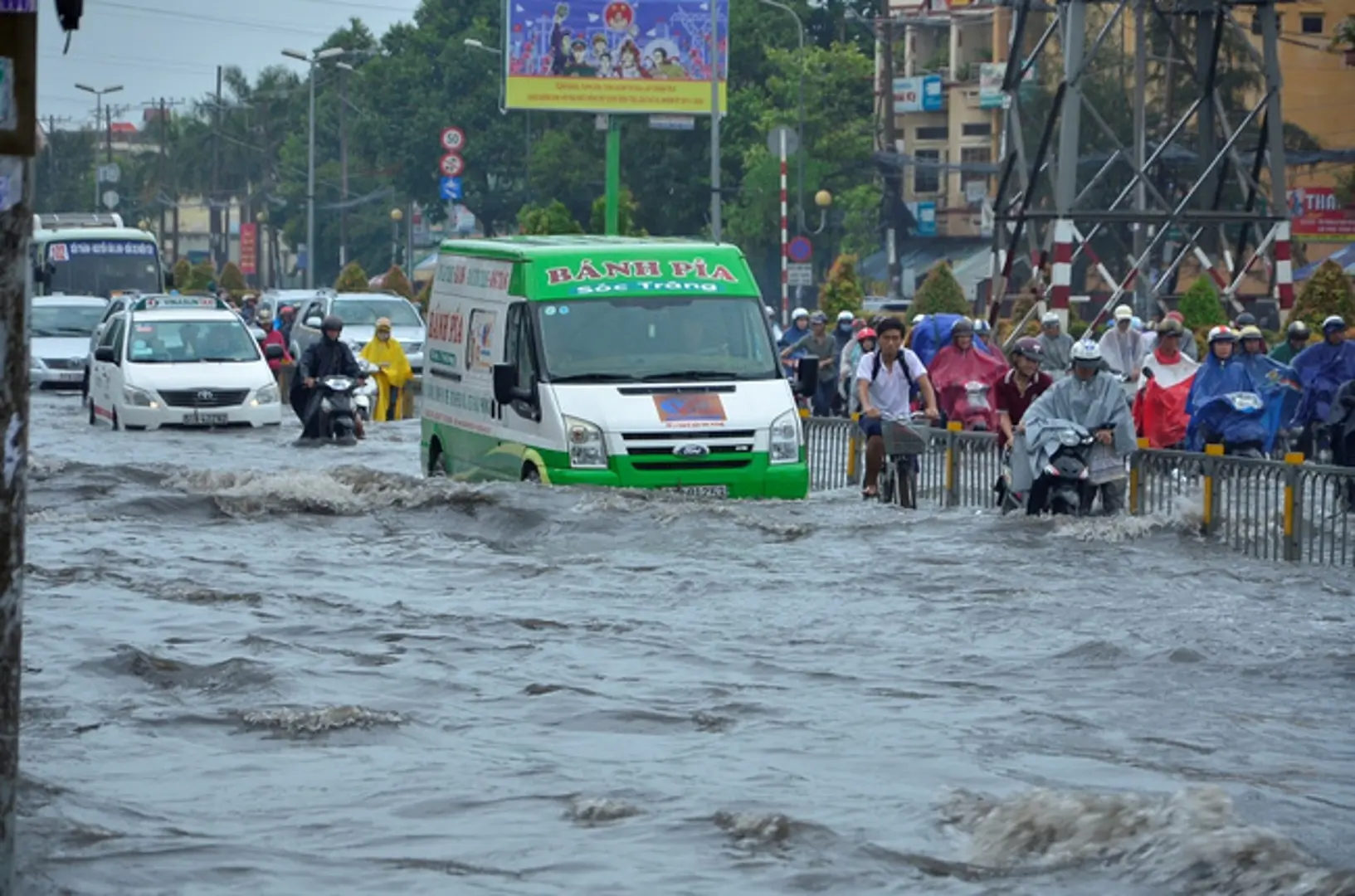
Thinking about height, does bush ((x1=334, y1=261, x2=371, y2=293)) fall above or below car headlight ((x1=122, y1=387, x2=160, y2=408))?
above

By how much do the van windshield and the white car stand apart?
66.1ft

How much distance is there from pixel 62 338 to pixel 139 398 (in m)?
11.4

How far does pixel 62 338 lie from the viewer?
37844 mm

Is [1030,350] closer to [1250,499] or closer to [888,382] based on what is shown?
[888,382]

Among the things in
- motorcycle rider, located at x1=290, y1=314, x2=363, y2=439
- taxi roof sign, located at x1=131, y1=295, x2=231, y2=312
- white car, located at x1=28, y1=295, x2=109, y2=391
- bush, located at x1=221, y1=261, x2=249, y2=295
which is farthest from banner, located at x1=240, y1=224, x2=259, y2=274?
A: motorcycle rider, located at x1=290, y1=314, x2=363, y2=439

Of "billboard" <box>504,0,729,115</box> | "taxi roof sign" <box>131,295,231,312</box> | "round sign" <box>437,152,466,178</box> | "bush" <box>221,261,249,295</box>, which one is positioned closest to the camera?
"taxi roof sign" <box>131,295,231,312</box>

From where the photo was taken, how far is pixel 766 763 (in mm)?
8812

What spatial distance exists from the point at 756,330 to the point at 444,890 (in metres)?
10.6

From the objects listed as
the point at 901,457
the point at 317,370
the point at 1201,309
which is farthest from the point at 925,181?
the point at 901,457

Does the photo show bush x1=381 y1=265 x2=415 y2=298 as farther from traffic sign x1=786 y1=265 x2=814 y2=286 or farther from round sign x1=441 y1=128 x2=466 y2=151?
round sign x1=441 y1=128 x2=466 y2=151

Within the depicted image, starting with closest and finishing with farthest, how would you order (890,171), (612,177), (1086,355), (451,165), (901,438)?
(1086,355) → (901,438) → (612,177) → (890,171) → (451,165)

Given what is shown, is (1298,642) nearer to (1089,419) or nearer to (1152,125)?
(1089,419)

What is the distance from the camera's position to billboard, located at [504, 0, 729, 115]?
55594 mm

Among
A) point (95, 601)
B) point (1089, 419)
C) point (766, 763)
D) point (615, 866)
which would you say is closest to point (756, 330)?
point (1089, 419)
